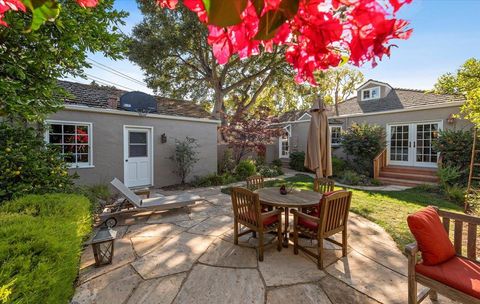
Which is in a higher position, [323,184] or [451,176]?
[323,184]

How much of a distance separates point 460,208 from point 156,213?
8.33 meters

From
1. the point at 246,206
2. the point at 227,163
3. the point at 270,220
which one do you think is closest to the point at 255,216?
the point at 246,206

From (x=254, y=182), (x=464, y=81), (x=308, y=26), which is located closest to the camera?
(x=308, y=26)

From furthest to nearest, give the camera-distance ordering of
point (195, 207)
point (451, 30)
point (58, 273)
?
1. point (195, 207)
2. point (451, 30)
3. point (58, 273)

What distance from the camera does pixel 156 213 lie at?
5641mm

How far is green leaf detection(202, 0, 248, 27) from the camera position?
0.45 meters

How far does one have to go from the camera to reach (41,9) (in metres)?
0.54

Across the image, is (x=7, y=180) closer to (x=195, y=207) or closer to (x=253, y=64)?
(x=195, y=207)

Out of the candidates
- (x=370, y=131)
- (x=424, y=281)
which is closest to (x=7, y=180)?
(x=424, y=281)

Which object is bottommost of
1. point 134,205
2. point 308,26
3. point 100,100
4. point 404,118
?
point 134,205

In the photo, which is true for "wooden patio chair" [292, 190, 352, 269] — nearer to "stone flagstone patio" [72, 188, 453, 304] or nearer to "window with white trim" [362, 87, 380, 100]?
"stone flagstone patio" [72, 188, 453, 304]

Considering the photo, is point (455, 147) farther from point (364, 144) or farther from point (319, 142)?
point (319, 142)

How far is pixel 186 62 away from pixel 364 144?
11.3m

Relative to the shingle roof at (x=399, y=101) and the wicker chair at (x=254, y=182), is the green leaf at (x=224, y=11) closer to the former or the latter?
the wicker chair at (x=254, y=182)
